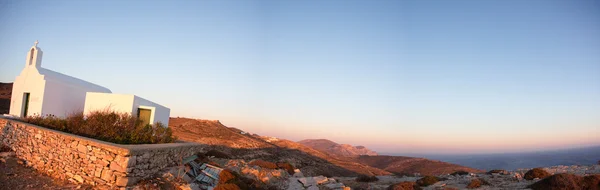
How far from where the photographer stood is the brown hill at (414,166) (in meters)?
38.1

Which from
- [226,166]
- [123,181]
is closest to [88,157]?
[123,181]

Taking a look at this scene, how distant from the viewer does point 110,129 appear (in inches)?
496

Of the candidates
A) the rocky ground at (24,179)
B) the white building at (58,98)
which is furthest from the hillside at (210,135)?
the rocky ground at (24,179)

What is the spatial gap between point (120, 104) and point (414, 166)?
37.1 metres

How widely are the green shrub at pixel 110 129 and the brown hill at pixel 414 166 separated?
92.8ft

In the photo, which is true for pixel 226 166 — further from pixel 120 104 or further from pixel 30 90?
pixel 30 90

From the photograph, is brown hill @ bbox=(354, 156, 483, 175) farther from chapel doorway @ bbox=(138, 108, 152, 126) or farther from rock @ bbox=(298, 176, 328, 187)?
chapel doorway @ bbox=(138, 108, 152, 126)

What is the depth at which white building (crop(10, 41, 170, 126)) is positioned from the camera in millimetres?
17891

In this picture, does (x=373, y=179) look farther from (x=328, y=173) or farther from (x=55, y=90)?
(x=55, y=90)

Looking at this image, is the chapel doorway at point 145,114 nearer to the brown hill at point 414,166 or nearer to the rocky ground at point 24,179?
the rocky ground at point 24,179

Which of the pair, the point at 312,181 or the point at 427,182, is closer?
the point at 312,181

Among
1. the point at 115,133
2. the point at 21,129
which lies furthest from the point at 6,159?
the point at 115,133

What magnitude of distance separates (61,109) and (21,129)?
6.76m

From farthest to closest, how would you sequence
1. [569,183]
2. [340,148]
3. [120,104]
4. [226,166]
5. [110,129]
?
[340,148], [120,104], [226,166], [110,129], [569,183]
